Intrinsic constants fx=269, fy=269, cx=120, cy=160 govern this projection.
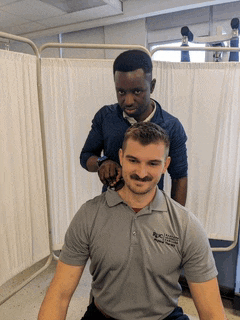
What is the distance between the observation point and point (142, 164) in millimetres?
884

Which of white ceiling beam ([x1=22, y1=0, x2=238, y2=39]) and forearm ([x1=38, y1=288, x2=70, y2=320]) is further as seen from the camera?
white ceiling beam ([x1=22, y1=0, x2=238, y2=39])

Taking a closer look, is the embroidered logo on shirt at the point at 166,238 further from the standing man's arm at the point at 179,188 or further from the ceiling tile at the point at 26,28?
the ceiling tile at the point at 26,28

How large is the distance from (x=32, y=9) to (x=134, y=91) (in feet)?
12.0

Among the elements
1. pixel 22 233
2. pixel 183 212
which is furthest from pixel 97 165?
pixel 22 233

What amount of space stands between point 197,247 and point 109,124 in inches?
23.7

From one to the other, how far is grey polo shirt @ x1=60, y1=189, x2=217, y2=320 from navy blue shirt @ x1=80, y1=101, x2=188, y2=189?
279mm

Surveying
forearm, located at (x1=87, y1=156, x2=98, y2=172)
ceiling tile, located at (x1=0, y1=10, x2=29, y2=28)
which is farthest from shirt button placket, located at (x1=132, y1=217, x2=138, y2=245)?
ceiling tile, located at (x1=0, y1=10, x2=29, y2=28)

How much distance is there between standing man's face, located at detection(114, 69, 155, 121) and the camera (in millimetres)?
1037

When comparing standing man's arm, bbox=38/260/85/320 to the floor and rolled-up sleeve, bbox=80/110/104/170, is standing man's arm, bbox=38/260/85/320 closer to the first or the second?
rolled-up sleeve, bbox=80/110/104/170

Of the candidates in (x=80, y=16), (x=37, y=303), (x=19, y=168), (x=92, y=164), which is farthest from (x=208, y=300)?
(x=80, y=16)

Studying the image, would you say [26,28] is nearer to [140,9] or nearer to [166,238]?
[140,9]

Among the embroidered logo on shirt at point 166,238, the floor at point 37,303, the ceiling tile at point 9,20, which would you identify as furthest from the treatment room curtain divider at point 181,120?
the ceiling tile at point 9,20

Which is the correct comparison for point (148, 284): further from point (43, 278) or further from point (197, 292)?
point (43, 278)

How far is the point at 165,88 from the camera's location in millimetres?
1549
